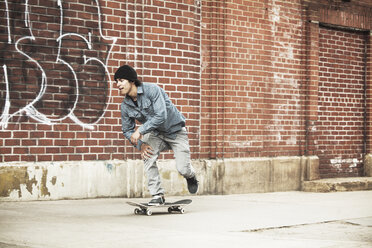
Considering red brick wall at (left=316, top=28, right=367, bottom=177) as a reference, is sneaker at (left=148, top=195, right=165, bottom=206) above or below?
below

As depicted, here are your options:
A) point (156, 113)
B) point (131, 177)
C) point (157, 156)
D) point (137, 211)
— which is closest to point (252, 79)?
point (131, 177)

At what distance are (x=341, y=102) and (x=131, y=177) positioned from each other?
16.5ft

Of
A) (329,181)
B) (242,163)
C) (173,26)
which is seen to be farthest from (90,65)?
(329,181)

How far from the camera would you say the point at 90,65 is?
902cm

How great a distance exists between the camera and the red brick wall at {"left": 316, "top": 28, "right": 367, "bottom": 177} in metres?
12.2

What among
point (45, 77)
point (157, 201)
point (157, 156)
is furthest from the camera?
point (45, 77)

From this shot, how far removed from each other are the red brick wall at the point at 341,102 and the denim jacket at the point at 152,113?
5.11 meters

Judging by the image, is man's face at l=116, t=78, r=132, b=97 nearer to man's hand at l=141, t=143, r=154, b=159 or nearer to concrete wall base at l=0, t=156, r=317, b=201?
man's hand at l=141, t=143, r=154, b=159

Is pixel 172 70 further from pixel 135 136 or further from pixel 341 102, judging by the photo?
pixel 341 102

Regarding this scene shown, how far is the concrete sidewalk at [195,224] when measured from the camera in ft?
18.2

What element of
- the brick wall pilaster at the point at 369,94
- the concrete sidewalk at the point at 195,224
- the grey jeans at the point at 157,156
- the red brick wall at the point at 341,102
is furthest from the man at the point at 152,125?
the brick wall pilaster at the point at 369,94

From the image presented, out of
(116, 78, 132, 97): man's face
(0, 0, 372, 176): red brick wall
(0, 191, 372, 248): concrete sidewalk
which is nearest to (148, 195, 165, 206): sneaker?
(0, 191, 372, 248): concrete sidewalk

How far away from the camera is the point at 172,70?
9.89 m

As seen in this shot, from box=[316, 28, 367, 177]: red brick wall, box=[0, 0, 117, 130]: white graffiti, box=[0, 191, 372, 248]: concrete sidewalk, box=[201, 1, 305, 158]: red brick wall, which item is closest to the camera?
box=[0, 191, 372, 248]: concrete sidewalk
